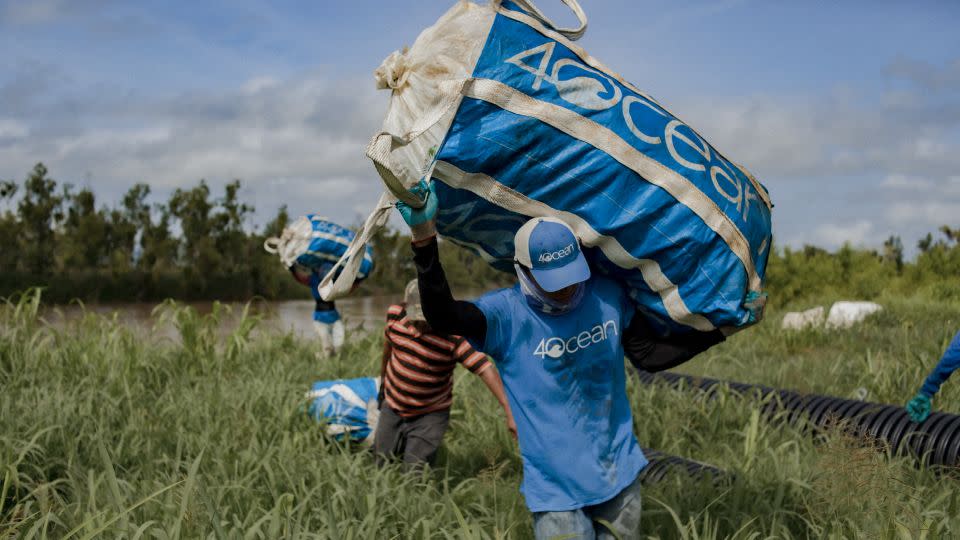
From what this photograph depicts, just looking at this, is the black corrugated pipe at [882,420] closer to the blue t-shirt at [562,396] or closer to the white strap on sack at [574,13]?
the blue t-shirt at [562,396]

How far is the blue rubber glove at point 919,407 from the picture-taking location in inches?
157

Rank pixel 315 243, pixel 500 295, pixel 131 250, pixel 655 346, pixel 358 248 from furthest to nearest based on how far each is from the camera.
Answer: pixel 131 250
pixel 315 243
pixel 655 346
pixel 500 295
pixel 358 248

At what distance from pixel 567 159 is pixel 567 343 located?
538mm

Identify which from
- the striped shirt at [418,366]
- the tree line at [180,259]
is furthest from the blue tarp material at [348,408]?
the tree line at [180,259]

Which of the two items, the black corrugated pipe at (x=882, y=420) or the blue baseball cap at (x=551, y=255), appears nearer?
the blue baseball cap at (x=551, y=255)

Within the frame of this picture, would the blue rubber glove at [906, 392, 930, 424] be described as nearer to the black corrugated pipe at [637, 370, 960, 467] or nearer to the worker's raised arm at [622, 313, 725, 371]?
the black corrugated pipe at [637, 370, 960, 467]

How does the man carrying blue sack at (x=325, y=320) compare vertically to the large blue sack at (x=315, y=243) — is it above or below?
below

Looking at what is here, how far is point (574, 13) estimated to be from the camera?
2387mm

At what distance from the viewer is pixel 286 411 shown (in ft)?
14.2

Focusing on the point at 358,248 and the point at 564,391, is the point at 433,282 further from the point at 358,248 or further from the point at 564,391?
the point at 564,391

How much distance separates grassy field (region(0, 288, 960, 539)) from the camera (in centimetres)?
280

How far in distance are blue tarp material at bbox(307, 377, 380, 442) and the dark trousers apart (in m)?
0.32

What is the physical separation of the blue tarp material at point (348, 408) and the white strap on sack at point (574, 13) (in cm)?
256

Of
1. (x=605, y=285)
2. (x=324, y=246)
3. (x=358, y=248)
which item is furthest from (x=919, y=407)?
(x=324, y=246)
